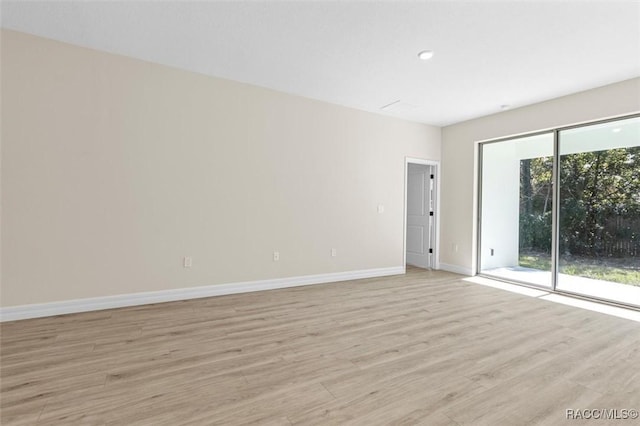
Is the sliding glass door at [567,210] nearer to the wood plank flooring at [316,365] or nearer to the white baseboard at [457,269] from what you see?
the white baseboard at [457,269]

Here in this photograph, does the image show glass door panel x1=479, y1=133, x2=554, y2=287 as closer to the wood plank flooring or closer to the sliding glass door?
the sliding glass door

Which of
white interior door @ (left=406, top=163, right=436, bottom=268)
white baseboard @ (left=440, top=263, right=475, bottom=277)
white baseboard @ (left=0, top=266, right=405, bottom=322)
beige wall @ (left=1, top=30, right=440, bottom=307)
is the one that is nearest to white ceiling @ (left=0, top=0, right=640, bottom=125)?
beige wall @ (left=1, top=30, right=440, bottom=307)

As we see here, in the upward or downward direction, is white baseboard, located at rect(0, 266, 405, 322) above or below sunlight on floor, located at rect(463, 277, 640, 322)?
above

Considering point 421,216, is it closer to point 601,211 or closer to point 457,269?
point 457,269

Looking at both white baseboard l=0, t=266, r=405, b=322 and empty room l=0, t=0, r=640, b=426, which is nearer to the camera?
empty room l=0, t=0, r=640, b=426

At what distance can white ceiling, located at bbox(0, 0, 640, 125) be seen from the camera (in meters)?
2.54

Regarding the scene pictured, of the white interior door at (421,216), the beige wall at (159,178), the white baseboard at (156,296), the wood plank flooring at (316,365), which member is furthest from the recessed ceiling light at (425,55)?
the white baseboard at (156,296)

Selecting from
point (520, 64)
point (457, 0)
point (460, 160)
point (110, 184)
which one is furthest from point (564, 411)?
point (460, 160)

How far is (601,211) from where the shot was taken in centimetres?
398

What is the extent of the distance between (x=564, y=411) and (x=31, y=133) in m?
4.80

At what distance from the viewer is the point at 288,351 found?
2.43 metres

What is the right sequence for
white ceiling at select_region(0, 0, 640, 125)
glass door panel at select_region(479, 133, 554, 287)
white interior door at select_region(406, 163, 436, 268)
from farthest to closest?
white interior door at select_region(406, 163, 436, 268) < glass door panel at select_region(479, 133, 554, 287) < white ceiling at select_region(0, 0, 640, 125)

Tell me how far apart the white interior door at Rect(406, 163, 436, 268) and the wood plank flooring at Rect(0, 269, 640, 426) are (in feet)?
8.31

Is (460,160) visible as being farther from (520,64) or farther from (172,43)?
(172,43)
